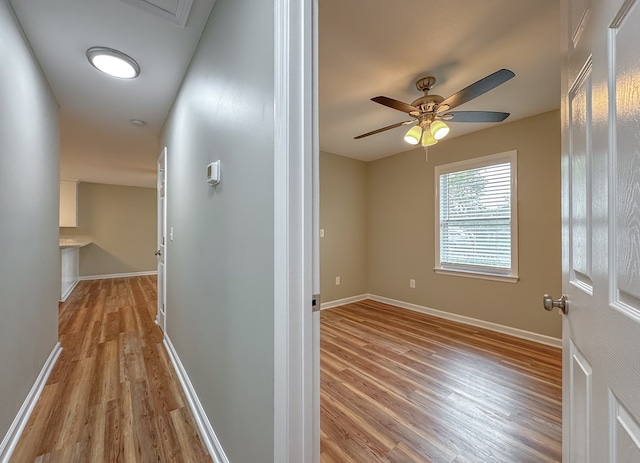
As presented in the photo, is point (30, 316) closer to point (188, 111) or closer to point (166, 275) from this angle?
point (166, 275)

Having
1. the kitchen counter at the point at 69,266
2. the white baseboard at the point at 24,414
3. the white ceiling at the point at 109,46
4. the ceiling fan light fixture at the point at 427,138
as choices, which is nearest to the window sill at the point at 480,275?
the ceiling fan light fixture at the point at 427,138

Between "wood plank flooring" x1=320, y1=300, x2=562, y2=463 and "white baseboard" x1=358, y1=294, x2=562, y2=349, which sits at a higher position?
"white baseboard" x1=358, y1=294, x2=562, y2=349

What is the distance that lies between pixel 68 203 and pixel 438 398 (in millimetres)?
7706

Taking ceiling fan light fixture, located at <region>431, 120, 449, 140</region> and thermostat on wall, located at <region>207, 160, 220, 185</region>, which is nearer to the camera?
thermostat on wall, located at <region>207, 160, 220, 185</region>

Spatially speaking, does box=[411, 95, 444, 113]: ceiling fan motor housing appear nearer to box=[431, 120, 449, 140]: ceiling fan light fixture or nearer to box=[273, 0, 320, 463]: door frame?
box=[431, 120, 449, 140]: ceiling fan light fixture

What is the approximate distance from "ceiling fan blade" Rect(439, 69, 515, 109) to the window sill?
210cm

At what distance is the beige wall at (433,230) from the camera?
269 centimetres

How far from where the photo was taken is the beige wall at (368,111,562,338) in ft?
8.82

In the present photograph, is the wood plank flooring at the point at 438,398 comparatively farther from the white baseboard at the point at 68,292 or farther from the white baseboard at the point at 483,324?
the white baseboard at the point at 68,292

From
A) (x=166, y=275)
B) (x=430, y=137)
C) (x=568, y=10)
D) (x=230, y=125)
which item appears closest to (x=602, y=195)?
(x=568, y=10)

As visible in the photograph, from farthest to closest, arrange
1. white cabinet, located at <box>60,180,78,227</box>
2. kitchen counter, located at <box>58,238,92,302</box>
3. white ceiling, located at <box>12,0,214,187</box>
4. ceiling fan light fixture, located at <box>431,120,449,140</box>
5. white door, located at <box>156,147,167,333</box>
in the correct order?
white cabinet, located at <box>60,180,78,227</box> < kitchen counter, located at <box>58,238,92,302</box> < white door, located at <box>156,147,167,333</box> < ceiling fan light fixture, located at <box>431,120,449,140</box> < white ceiling, located at <box>12,0,214,187</box>

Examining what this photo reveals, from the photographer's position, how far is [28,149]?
5.48 ft

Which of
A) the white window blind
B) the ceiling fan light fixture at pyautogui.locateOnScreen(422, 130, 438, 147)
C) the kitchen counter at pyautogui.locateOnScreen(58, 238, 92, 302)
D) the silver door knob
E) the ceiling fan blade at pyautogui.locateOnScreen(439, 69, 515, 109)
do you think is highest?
the ceiling fan blade at pyautogui.locateOnScreen(439, 69, 515, 109)

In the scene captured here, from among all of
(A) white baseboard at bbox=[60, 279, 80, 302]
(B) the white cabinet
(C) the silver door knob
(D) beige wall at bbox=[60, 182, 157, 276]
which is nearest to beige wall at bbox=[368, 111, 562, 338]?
(C) the silver door knob
